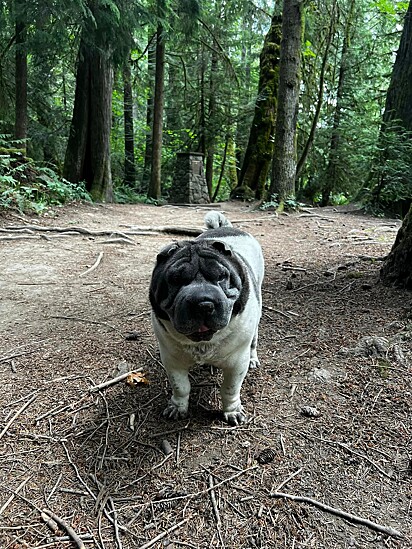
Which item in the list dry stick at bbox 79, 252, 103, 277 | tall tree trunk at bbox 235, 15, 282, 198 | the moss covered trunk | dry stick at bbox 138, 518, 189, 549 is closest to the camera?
dry stick at bbox 138, 518, 189, 549

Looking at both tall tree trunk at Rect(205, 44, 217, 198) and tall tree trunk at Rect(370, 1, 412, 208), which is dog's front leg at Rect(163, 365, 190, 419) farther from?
tall tree trunk at Rect(205, 44, 217, 198)

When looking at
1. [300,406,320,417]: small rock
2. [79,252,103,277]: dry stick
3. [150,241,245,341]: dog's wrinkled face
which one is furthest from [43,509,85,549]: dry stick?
[79,252,103,277]: dry stick

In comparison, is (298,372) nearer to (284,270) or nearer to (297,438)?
(297,438)

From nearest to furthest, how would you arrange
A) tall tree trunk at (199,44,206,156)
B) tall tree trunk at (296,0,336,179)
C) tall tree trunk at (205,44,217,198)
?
tall tree trunk at (296,0,336,179), tall tree trunk at (205,44,217,198), tall tree trunk at (199,44,206,156)

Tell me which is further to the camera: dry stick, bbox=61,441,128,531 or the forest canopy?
the forest canopy

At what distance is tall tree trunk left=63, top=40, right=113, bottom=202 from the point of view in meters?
12.4

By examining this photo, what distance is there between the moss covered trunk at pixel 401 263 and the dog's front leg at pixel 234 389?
202 cm

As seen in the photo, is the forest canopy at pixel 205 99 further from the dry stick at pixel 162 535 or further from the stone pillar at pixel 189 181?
the dry stick at pixel 162 535

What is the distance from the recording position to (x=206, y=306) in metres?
1.89

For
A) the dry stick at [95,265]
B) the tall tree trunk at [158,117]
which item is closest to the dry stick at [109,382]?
the dry stick at [95,265]

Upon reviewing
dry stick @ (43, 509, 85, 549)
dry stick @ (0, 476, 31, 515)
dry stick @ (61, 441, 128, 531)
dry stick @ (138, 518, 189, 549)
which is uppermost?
dry stick @ (138, 518, 189, 549)

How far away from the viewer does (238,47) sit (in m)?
17.5

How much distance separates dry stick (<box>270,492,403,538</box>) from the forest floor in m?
0.01

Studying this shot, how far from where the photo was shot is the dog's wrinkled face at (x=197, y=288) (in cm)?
192
